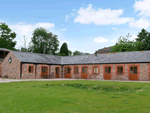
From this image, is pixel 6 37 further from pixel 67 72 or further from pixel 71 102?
pixel 71 102

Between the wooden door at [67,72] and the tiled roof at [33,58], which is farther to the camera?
the wooden door at [67,72]

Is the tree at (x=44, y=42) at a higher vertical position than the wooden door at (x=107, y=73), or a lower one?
higher

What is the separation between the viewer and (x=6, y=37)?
200ft

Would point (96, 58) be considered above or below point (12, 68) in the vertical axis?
above

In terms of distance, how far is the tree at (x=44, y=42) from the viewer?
70250mm

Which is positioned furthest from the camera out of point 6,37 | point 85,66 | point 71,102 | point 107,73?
point 6,37

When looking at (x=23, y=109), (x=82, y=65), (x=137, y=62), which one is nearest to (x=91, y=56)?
(x=82, y=65)

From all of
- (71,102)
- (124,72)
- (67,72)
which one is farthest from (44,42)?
(71,102)

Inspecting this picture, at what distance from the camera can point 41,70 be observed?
105ft

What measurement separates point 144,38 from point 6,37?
45.4 m

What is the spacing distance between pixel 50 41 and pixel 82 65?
41.6 metres

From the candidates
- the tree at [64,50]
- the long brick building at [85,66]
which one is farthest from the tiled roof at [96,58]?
the tree at [64,50]

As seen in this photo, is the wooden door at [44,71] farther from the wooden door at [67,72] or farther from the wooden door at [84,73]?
the wooden door at [84,73]

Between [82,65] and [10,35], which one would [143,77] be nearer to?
[82,65]
